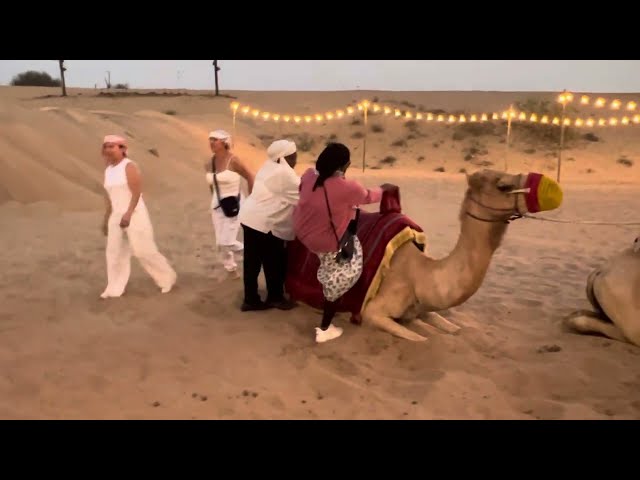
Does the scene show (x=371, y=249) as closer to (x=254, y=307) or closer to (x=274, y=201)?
(x=274, y=201)

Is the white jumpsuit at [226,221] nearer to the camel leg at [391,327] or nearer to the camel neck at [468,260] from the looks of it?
the camel leg at [391,327]

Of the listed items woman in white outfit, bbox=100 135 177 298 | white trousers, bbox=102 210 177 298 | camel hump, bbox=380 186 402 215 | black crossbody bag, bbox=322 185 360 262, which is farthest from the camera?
white trousers, bbox=102 210 177 298

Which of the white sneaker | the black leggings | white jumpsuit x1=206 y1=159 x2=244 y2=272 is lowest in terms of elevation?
the white sneaker

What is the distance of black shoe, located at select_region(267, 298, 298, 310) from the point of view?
6.01 meters

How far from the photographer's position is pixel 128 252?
6449mm

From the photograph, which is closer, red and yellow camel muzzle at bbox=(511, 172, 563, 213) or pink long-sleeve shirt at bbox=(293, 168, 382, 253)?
red and yellow camel muzzle at bbox=(511, 172, 563, 213)

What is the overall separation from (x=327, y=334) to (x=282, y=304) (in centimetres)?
94

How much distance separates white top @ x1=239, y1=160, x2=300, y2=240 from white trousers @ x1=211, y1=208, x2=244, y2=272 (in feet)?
3.82

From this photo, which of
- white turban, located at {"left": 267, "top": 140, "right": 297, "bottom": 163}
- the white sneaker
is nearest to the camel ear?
the white sneaker

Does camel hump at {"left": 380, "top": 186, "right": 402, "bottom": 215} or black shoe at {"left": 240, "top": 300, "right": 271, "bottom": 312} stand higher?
camel hump at {"left": 380, "top": 186, "right": 402, "bottom": 215}

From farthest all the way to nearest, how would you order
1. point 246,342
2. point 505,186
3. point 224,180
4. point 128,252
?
point 224,180
point 128,252
point 246,342
point 505,186

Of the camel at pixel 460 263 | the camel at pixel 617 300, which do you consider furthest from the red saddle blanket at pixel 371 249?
the camel at pixel 617 300

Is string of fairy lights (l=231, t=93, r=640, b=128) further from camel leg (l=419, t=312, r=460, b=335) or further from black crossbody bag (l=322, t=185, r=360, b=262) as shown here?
black crossbody bag (l=322, t=185, r=360, b=262)

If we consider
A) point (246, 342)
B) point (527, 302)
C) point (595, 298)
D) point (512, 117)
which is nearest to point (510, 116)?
point (527, 302)
